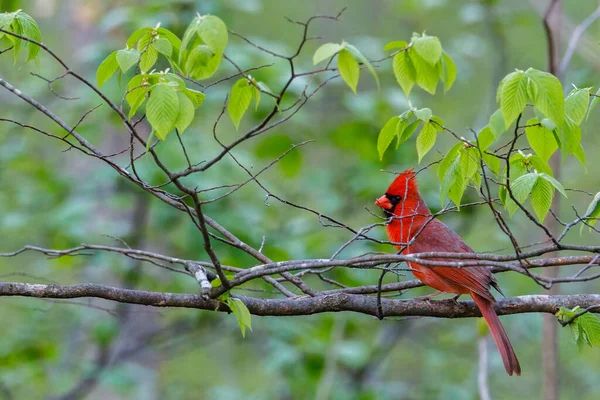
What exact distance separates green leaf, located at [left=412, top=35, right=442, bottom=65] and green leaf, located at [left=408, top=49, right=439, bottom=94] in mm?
82

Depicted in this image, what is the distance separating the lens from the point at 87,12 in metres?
6.97

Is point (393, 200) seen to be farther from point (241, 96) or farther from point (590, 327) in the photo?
point (241, 96)

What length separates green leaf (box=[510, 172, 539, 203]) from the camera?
2129mm

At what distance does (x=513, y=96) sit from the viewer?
1965 mm

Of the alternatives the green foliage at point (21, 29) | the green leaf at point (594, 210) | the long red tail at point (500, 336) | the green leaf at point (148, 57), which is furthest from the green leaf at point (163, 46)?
the long red tail at point (500, 336)

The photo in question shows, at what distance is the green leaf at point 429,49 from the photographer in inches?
82.2

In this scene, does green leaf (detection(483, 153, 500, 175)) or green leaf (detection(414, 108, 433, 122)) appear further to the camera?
green leaf (detection(483, 153, 500, 175))

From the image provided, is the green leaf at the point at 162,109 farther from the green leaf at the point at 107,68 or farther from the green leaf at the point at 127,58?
the green leaf at the point at 107,68

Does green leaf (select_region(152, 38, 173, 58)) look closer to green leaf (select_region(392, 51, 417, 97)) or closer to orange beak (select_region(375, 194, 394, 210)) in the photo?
green leaf (select_region(392, 51, 417, 97))

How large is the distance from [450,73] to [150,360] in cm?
518

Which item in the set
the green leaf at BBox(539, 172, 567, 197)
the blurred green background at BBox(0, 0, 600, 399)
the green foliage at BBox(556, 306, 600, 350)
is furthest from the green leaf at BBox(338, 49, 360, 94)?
the blurred green background at BBox(0, 0, 600, 399)

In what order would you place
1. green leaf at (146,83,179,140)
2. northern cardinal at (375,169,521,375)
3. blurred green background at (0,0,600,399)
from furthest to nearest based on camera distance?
1. blurred green background at (0,0,600,399)
2. northern cardinal at (375,169,521,375)
3. green leaf at (146,83,179,140)

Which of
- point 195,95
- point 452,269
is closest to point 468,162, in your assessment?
point 195,95

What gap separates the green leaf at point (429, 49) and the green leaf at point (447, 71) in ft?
0.30
